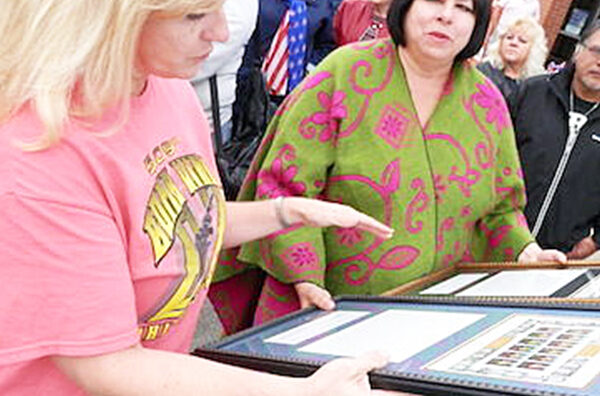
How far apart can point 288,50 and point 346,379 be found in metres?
2.27

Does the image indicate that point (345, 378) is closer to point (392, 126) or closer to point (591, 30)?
point (392, 126)

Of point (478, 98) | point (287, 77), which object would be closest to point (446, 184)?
point (478, 98)

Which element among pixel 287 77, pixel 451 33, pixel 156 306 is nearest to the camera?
pixel 156 306

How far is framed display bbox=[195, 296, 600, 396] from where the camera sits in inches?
30.5

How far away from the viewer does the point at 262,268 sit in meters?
1.49

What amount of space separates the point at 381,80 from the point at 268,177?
305 mm

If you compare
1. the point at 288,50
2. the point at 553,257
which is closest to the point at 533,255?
the point at 553,257

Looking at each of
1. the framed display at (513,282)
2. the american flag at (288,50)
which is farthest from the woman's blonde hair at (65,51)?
the american flag at (288,50)

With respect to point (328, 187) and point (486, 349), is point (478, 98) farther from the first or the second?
point (486, 349)

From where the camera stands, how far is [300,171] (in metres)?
1.41

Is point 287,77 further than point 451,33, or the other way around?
point 287,77

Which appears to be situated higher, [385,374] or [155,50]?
[155,50]

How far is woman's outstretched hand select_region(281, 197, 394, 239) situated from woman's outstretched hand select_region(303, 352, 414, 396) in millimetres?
437

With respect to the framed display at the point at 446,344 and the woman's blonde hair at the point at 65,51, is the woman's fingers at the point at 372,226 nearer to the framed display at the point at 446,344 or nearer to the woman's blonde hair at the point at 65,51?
the framed display at the point at 446,344
